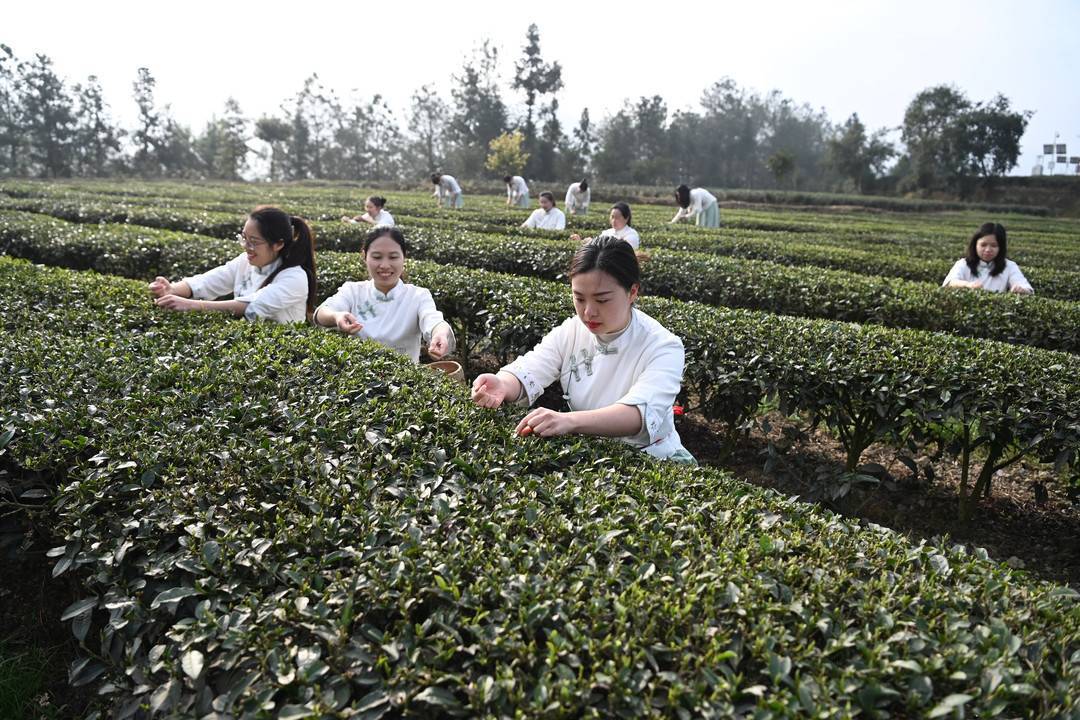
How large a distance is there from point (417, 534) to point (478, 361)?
525 centimetres

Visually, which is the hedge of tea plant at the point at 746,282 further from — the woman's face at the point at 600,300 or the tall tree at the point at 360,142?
the tall tree at the point at 360,142

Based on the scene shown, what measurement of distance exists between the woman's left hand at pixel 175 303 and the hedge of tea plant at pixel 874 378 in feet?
6.60

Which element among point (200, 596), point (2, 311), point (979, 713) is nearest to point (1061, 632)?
point (979, 713)

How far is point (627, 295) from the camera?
2.53 metres

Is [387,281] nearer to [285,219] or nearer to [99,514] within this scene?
[285,219]

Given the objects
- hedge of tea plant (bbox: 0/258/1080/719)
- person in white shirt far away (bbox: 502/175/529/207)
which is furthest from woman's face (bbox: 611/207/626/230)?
person in white shirt far away (bbox: 502/175/529/207)

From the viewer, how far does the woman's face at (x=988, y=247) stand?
6.62m

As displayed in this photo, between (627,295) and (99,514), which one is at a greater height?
(627,295)

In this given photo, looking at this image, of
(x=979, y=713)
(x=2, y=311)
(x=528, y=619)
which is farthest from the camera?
(x=2, y=311)

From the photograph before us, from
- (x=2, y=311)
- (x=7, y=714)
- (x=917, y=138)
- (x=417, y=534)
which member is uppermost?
(x=917, y=138)

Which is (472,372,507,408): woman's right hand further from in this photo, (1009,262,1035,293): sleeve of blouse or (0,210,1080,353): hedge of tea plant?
(1009,262,1035,293): sleeve of blouse

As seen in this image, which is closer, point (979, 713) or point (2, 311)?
point (979, 713)

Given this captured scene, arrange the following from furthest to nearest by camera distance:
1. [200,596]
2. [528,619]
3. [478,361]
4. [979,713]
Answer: [478,361] → [200,596] → [528,619] → [979,713]

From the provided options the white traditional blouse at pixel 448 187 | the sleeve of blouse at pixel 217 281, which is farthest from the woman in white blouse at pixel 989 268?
the white traditional blouse at pixel 448 187
